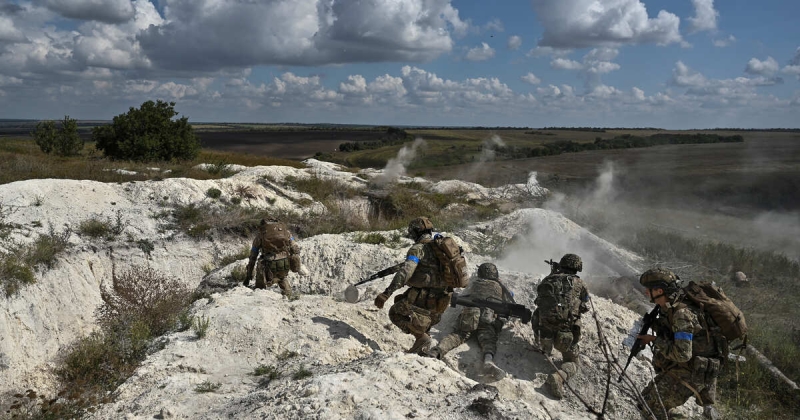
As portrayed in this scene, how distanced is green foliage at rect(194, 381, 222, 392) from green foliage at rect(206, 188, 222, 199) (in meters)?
8.94

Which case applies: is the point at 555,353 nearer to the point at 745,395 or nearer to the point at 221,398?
the point at 745,395

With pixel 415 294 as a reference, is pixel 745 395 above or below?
below

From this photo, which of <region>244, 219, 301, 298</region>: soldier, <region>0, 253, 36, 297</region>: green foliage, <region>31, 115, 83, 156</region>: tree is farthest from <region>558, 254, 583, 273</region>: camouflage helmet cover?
<region>31, 115, 83, 156</region>: tree

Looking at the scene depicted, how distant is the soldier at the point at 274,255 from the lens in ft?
24.3

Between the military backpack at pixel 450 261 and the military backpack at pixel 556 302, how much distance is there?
1.13 metres

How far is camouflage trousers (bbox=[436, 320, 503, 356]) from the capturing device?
593 cm

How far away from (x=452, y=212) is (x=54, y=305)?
10.4 meters

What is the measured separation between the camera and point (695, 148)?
30.8 m

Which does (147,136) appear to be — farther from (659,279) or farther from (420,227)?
(659,279)

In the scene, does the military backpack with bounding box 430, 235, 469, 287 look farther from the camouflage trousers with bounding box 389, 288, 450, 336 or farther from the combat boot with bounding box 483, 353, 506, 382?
the combat boot with bounding box 483, 353, 506, 382

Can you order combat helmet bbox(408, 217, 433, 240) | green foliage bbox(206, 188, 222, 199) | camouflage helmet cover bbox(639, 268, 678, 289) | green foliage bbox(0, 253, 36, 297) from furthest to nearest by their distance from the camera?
1. green foliage bbox(206, 188, 222, 199)
2. green foliage bbox(0, 253, 36, 297)
3. combat helmet bbox(408, 217, 433, 240)
4. camouflage helmet cover bbox(639, 268, 678, 289)

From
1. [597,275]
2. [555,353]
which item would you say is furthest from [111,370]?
[597,275]

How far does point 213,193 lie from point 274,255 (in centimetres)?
634

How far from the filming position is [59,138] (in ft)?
70.8
